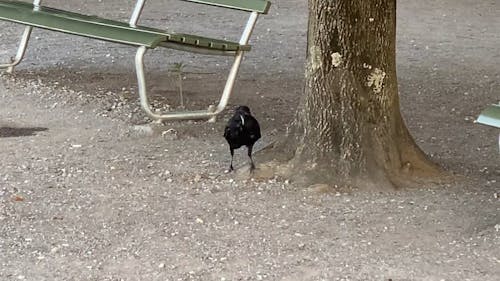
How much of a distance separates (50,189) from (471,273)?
2154mm

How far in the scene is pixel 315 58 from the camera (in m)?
4.78

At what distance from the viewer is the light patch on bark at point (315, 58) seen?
4.76 m

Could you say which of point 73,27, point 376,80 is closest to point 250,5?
point 73,27

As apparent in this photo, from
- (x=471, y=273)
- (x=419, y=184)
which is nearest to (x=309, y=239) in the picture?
(x=471, y=273)

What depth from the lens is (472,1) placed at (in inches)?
492

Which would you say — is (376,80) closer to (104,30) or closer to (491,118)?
(491,118)

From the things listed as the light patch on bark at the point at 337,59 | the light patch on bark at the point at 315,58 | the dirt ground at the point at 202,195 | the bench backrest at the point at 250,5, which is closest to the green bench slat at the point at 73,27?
the dirt ground at the point at 202,195

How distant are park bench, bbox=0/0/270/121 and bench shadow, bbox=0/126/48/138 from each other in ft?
2.17

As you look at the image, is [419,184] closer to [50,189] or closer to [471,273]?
[471,273]

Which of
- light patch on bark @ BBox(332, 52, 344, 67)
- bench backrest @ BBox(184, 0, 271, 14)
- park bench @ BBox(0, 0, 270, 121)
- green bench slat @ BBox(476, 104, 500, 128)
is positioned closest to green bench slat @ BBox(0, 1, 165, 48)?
park bench @ BBox(0, 0, 270, 121)

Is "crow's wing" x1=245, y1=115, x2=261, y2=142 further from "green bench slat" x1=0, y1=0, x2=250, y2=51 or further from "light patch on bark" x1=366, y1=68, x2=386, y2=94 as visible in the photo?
"green bench slat" x1=0, y1=0, x2=250, y2=51

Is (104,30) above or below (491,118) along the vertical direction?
below

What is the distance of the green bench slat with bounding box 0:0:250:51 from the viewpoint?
5.62 m

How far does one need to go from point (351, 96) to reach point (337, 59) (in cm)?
20
